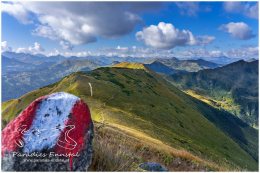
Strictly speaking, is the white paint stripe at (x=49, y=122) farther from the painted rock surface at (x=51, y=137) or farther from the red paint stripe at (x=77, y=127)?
the red paint stripe at (x=77, y=127)

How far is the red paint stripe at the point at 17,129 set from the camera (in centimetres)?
913

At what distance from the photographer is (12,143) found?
9.16 meters

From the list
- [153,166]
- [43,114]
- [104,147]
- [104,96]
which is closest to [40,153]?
[43,114]

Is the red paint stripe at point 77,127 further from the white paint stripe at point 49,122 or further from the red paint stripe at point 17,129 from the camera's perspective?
the red paint stripe at point 17,129

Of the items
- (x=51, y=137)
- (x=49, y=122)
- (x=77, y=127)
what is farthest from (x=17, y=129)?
(x=77, y=127)

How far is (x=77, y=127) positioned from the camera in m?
9.74

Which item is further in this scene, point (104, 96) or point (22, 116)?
point (104, 96)

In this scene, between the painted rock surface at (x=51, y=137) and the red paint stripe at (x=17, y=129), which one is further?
the red paint stripe at (x=17, y=129)

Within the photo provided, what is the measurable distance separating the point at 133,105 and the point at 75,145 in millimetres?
148987

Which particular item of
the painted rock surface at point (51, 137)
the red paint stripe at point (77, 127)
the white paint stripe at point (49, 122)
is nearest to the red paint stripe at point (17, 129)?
the painted rock surface at point (51, 137)

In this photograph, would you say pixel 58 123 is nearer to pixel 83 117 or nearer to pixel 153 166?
pixel 83 117

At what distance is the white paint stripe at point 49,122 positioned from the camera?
911 centimetres

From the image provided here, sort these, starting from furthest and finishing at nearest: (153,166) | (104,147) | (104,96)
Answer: (104,96)
(153,166)
(104,147)

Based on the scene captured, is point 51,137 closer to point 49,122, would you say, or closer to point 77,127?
point 49,122
